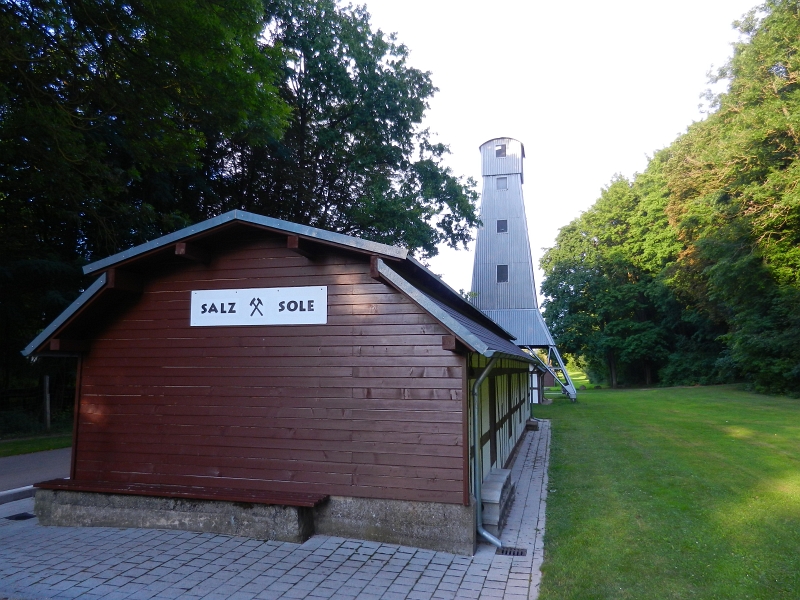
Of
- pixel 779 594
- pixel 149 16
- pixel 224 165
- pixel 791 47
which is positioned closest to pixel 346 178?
pixel 224 165

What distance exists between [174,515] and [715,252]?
28.8 m

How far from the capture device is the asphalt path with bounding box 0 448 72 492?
33.3 feet

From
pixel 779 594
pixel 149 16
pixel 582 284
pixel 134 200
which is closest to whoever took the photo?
pixel 779 594

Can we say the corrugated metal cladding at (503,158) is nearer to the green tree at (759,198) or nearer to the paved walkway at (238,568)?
the green tree at (759,198)

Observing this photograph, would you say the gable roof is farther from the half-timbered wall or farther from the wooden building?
the half-timbered wall

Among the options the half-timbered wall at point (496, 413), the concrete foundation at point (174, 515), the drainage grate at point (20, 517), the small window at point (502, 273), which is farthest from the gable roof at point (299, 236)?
the small window at point (502, 273)

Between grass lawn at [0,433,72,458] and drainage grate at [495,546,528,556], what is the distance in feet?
39.2

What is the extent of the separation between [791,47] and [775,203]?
22.6 ft

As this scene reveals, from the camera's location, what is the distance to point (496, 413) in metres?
10.1

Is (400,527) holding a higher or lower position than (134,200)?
lower

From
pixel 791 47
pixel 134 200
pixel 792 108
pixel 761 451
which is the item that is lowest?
pixel 761 451

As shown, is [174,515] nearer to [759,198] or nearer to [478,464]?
[478,464]

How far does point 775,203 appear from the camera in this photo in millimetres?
25141

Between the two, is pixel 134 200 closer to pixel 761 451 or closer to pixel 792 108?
pixel 761 451
